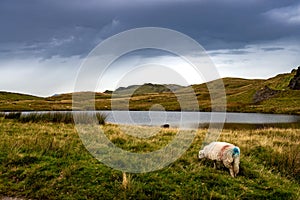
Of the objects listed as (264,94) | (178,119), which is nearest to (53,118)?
(178,119)

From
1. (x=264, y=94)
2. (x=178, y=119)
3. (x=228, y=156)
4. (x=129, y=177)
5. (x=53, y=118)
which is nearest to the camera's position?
(x=129, y=177)

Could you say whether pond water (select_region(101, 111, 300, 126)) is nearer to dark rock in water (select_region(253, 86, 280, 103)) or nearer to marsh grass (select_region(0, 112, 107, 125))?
marsh grass (select_region(0, 112, 107, 125))

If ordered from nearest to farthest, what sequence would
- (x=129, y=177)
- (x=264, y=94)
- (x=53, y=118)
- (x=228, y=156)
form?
1. (x=129, y=177)
2. (x=228, y=156)
3. (x=53, y=118)
4. (x=264, y=94)

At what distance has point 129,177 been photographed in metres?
11.3

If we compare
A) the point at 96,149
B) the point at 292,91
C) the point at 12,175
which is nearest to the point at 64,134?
the point at 96,149

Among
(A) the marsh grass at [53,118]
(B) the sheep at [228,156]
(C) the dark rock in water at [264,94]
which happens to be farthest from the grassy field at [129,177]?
(C) the dark rock in water at [264,94]

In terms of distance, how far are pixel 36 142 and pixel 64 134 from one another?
2947 millimetres

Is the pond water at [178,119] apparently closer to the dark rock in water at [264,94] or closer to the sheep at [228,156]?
the sheep at [228,156]

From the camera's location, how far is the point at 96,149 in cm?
1480

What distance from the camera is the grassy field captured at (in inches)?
418

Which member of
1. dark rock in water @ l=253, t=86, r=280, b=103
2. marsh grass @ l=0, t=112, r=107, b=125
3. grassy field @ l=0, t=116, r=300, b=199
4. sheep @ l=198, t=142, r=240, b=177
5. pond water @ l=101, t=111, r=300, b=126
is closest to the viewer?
grassy field @ l=0, t=116, r=300, b=199

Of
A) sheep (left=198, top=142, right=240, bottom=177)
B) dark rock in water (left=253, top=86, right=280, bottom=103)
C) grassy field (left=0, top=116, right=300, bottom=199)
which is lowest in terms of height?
grassy field (left=0, top=116, right=300, bottom=199)

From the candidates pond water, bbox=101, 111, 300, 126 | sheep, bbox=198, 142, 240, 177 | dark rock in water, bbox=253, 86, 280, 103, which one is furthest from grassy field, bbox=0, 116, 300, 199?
dark rock in water, bbox=253, 86, 280, 103

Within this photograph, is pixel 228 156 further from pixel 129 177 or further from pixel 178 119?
pixel 178 119
